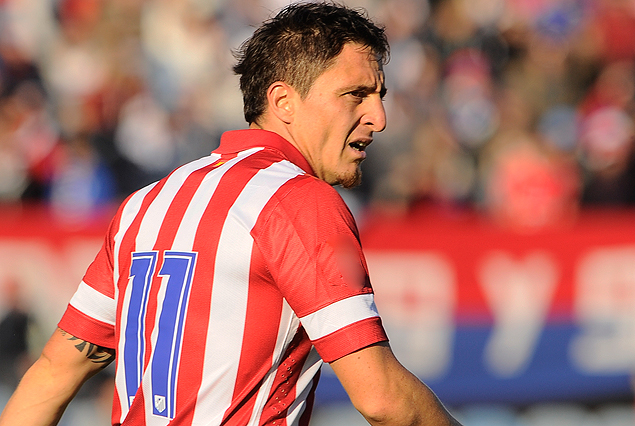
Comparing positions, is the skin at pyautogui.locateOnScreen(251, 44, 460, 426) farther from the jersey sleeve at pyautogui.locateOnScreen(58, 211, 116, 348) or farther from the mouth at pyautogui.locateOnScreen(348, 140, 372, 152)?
the jersey sleeve at pyautogui.locateOnScreen(58, 211, 116, 348)

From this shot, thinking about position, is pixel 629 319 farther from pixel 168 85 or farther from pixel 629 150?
pixel 168 85

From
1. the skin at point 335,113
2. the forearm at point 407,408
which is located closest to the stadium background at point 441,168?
the skin at point 335,113

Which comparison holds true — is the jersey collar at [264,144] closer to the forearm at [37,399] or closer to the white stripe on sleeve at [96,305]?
the white stripe on sleeve at [96,305]

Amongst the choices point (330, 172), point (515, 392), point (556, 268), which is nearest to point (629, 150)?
point (556, 268)

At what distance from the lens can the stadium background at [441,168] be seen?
21.4 ft

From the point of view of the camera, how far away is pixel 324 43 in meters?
2.32

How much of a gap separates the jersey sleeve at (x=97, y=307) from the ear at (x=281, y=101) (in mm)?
557

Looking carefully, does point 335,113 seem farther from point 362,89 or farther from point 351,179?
point 351,179

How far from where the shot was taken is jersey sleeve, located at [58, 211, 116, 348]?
95.1 inches

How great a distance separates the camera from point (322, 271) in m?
1.98

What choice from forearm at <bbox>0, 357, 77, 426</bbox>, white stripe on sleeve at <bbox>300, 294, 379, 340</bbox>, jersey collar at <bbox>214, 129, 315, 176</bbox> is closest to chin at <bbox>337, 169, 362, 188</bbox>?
jersey collar at <bbox>214, 129, 315, 176</bbox>

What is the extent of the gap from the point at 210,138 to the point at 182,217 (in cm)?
593

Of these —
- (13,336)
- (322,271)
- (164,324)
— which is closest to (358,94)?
(322,271)

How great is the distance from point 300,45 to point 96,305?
3.02ft
